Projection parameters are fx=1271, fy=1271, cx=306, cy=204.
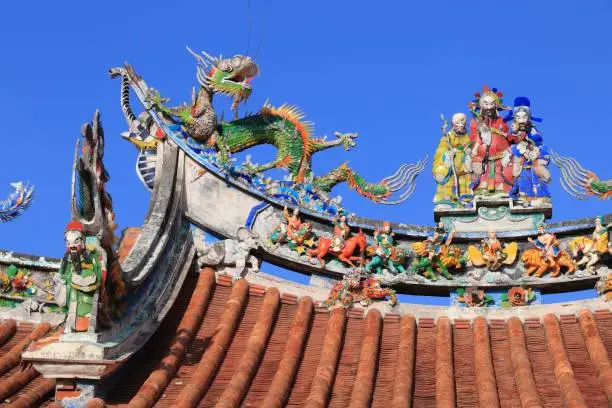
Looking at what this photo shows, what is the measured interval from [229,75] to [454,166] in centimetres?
298

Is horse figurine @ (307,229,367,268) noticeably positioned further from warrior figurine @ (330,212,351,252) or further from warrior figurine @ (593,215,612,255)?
warrior figurine @ (593,215,612,255)

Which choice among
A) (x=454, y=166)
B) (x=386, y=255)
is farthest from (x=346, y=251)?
(x=454, y=166)

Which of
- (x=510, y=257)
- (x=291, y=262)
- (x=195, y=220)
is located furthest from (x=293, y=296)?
(x=510, y=257)

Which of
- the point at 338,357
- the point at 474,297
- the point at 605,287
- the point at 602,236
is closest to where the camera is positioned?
the point at 338,357

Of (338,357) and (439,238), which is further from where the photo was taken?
(439,238)

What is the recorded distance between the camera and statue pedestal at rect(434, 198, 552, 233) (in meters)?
15.0

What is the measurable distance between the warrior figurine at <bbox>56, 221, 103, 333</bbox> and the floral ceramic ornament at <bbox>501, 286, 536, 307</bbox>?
5.02 metres

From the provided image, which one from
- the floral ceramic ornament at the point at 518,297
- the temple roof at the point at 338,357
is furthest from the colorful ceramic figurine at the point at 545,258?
the temple roof at the point at 338,357

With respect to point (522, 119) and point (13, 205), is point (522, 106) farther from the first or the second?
point (13, 205)

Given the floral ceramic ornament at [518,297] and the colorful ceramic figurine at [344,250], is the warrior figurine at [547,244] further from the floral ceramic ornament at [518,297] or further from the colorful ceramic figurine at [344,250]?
the colorful ceramic figurine at [344,250]

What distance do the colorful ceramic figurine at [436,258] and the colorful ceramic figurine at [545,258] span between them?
0.75 metres

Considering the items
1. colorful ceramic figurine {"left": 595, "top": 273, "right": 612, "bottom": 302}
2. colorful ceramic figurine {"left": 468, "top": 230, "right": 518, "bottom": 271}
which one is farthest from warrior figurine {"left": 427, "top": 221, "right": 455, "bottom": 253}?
colorful ceramic figurine {"left": 595, "top": 273, "right": 612, "bottom": 302}

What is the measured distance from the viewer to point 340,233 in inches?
586

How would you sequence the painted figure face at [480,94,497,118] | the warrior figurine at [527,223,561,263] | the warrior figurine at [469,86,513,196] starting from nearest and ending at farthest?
the warrior figurine at [527,223,561,263]
the warrior figurine at [469,86,513,196]
the painted figure face at [480,94,497,118]
